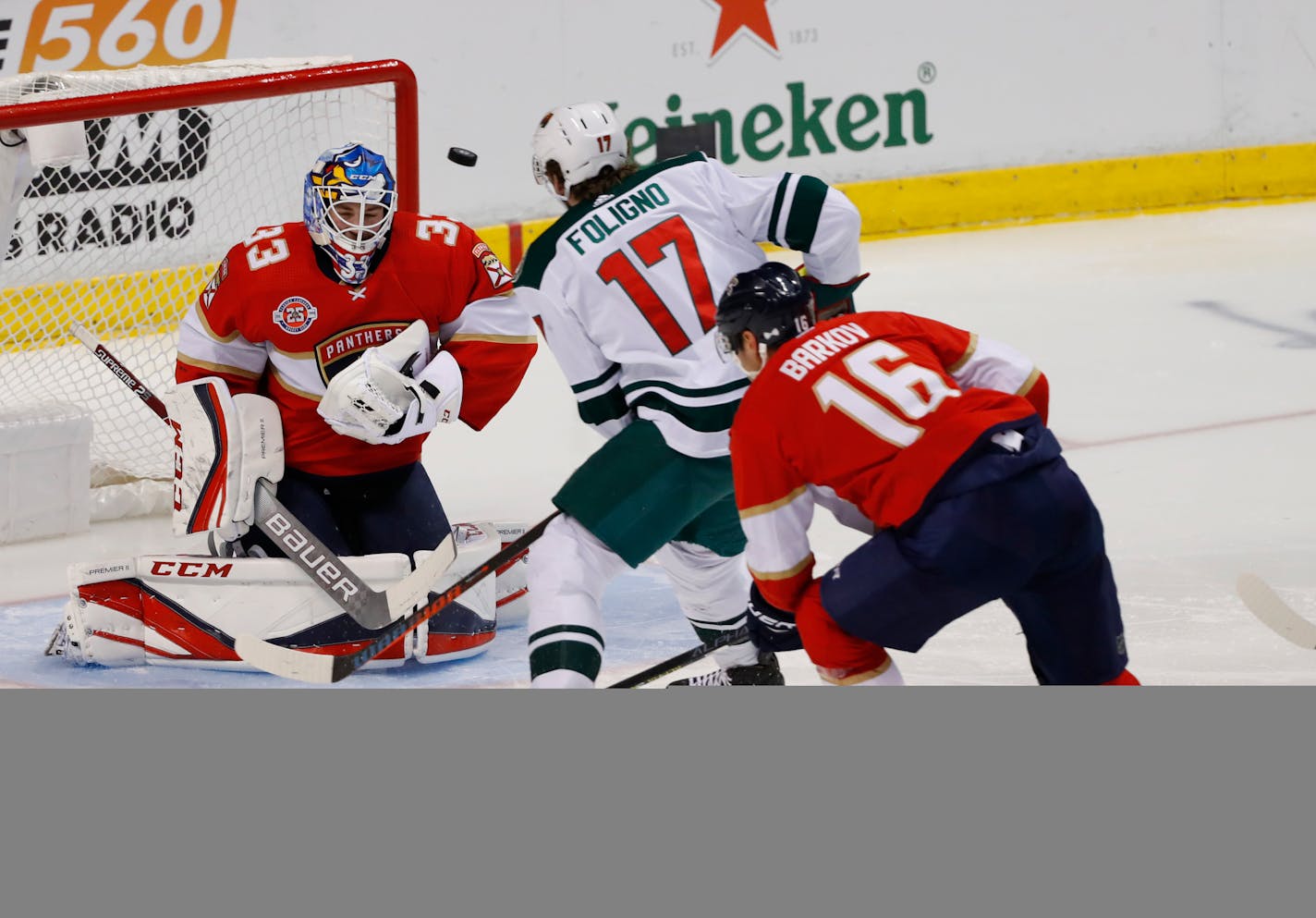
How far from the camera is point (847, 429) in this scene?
1.96 metres

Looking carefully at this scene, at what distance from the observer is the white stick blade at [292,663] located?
8.25 ft

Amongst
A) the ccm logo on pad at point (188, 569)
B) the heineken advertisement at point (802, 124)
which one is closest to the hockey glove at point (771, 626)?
the ccm logo on pad at point (188, 569)

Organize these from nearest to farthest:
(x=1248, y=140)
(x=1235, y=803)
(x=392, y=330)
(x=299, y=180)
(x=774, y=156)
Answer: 1. (x=1235, y=803)
2. (x=392, y=330)
3. (x=299, y=180)
4. (x=774, y=156)
5. (x=1248, y=140)

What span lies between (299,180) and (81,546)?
125 centimetres

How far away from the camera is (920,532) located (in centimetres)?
196

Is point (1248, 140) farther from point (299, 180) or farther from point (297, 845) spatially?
point (297, 845)

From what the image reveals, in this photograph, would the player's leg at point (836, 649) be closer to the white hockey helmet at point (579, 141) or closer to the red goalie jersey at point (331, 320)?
the white hockey helmet at point (579, 141)

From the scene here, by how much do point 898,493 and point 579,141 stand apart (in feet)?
3.08

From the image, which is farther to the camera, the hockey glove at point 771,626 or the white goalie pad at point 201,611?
the white goalie pad at point 201,611

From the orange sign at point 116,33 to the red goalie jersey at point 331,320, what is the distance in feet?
8.16

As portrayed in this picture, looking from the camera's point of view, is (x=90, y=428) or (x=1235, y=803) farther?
(x=90, y=428)

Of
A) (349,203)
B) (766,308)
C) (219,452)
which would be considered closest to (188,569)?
(219,452)

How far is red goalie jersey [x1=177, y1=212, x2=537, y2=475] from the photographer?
291 centimetres

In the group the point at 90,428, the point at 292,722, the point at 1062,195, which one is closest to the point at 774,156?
the point at 1062,195
